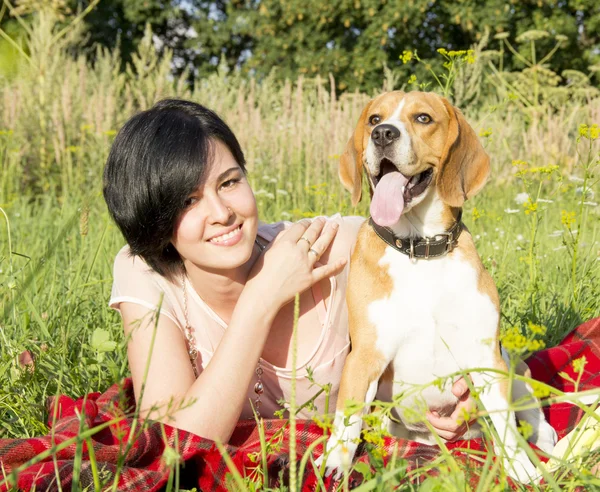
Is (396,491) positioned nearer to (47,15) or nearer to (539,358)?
(539,358)

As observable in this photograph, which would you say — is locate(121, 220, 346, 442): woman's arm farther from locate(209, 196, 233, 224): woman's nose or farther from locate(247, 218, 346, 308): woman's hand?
locate(209, 196, 233, 224): woman's nose

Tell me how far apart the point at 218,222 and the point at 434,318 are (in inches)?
32.8

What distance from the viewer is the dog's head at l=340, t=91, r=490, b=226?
236cm

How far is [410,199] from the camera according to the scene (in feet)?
7.84

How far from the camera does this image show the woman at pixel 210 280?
7.29ft

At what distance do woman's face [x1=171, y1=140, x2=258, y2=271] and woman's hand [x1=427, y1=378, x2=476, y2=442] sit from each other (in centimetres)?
88

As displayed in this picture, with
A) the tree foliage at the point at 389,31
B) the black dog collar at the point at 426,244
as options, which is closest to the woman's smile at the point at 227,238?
the black dog collar at the point at 426,244

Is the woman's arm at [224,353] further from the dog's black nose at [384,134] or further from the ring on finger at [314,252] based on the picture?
the dog's black nose at [384,134]

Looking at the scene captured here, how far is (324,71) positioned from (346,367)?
56.9ft

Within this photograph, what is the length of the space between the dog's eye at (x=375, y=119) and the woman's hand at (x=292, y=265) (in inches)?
18.8

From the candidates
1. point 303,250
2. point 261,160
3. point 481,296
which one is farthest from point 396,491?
point 261,160

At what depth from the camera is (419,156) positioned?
2.41 metres

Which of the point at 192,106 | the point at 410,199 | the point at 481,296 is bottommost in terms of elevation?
the point at 481,296

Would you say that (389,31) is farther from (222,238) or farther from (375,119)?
(222,238)
